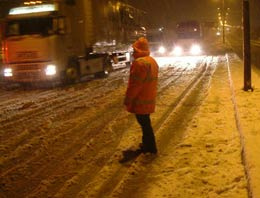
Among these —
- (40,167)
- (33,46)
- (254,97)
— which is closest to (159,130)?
(40,167)

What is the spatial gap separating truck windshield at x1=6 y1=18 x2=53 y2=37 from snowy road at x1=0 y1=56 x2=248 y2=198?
318 centimetres

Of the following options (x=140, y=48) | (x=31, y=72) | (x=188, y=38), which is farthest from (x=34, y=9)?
(x=188, y=38)

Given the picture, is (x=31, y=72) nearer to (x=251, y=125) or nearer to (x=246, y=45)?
(x=246, y=45)

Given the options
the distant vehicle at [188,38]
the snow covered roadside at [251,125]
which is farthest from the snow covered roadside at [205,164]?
the distant vehicle at [188,38]

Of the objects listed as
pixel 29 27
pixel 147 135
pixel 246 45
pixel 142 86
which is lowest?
pixel 147 135

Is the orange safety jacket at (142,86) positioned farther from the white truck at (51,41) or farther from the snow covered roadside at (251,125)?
the white truck at (51,41)

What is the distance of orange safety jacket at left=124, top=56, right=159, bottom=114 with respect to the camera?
22.8 feet

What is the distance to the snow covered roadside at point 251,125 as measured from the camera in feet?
18.2

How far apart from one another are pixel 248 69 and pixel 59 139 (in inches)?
262

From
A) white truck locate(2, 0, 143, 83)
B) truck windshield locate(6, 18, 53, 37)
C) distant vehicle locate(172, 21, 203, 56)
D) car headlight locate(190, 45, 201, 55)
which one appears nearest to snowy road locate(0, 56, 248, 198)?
white truck locate(2, 0, 143, 83)

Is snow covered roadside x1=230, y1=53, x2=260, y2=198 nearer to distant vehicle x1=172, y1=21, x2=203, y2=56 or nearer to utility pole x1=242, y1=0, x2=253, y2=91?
utility pole x1=242, y1=0, x2=253, y2=91

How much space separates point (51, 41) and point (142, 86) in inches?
427

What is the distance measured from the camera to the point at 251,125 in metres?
8.44

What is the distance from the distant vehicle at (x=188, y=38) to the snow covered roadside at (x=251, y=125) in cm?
2871
